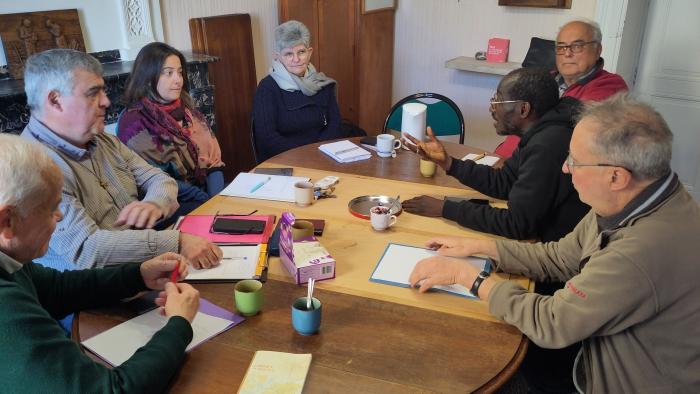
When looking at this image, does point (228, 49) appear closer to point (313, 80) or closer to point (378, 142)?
point (313, 80)

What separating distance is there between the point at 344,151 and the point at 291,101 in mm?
693

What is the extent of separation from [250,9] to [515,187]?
265 centimetres

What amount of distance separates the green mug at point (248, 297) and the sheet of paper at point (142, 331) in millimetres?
28

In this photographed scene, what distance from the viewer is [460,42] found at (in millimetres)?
4293

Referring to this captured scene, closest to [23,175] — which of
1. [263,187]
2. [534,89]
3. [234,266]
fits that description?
[234,266]

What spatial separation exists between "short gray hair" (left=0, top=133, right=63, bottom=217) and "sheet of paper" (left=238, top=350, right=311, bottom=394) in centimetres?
52

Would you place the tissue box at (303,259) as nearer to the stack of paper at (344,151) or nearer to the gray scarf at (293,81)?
the stack of paper at (344,151)

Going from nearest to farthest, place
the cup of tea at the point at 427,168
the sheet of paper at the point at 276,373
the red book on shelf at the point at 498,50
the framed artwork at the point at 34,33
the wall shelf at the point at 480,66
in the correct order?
the sheet of paper at the point at 276,373 → the cup of tea at the point at 427,168 → the framed artwork at the point at 34,33 → the wall shelf at the point at 480,66 → the red book on shelf at the point at 498,50

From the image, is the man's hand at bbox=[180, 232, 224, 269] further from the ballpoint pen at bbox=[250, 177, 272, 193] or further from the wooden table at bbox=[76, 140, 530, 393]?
the ballpoint pen at bbox=[250, 177, 272, 193]

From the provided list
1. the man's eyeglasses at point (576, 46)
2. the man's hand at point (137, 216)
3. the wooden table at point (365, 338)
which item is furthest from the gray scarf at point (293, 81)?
the wooden table at point (365, 338)

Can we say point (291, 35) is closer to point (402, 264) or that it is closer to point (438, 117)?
point (438, 117)

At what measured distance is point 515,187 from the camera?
5.61 ft

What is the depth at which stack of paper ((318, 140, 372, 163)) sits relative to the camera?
2.43 m

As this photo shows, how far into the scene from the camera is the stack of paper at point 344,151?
243 centimetres
